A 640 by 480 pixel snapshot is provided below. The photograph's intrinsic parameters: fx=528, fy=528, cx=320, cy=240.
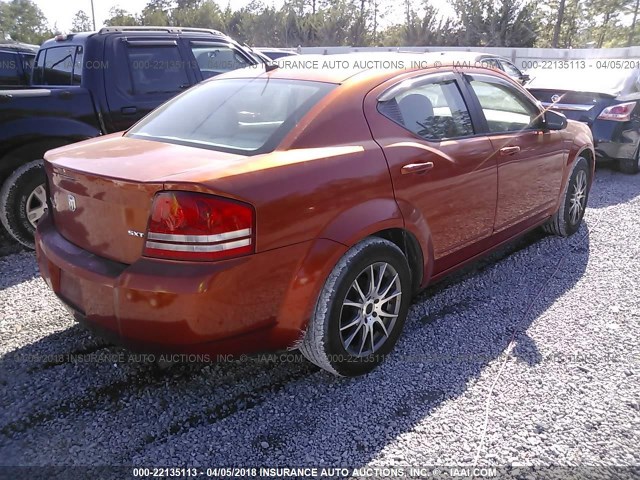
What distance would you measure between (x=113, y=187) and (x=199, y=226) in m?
0.47

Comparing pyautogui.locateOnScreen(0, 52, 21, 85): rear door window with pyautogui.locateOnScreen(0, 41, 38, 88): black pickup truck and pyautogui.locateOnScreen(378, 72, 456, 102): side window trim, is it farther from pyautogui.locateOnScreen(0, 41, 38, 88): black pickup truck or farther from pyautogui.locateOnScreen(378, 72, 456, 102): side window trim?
pyautogui.locateOnScreen(378, 72, 456, 102): side window trim

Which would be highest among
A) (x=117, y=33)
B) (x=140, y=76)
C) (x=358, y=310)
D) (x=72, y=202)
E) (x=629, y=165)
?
(x=117, y=33)

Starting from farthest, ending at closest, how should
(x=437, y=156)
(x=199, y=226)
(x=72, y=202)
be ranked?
(x=437, y=156), (x=72, y=202), (x=199, y=226)

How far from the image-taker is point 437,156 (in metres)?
3.09

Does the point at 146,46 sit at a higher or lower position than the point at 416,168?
higher

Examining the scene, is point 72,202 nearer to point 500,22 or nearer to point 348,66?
point 348,66

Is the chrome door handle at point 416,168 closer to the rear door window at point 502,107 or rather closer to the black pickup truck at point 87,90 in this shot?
the rear door window at point 502,107

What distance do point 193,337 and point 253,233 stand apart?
0.51m

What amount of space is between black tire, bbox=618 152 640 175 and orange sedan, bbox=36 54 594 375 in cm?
492

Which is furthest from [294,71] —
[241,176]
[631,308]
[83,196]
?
[631,308]

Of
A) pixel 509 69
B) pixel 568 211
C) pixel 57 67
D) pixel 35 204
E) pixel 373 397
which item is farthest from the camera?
pixel 509 69

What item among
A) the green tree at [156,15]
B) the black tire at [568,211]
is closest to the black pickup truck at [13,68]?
the black tire at [568,211]

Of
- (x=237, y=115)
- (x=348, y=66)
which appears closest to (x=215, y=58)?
(x=348, y=66)

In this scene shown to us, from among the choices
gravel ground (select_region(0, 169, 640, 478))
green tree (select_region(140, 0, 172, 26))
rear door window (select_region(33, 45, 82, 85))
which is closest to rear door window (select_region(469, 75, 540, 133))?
gravel ground (select_region(0, 169, 640, 478))
